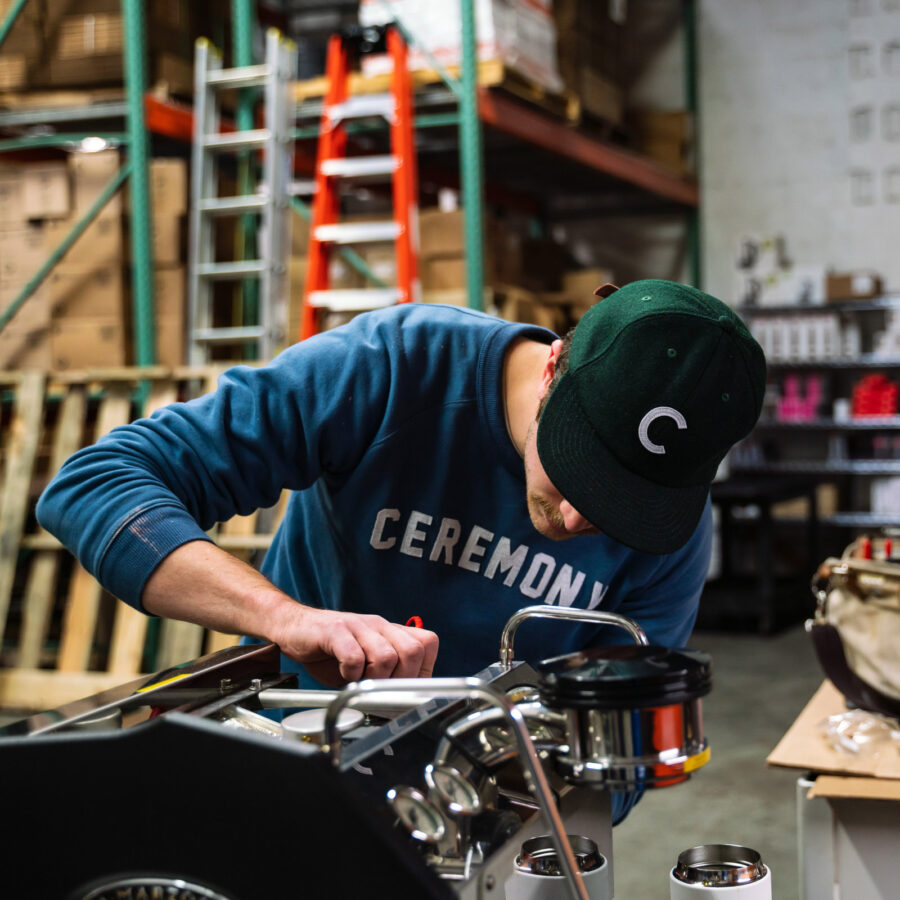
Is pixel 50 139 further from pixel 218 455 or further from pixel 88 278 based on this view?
pixel 218 455

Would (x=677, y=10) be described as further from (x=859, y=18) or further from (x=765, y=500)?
(x=765, y=500)

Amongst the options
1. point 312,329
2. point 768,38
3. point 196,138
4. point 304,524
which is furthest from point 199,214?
point 768,38

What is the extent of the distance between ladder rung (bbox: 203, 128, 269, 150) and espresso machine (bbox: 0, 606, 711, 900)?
4.03m

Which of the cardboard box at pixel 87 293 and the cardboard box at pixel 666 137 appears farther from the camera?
the cardboard box at pixel 666 137

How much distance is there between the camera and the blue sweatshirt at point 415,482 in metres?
1.34

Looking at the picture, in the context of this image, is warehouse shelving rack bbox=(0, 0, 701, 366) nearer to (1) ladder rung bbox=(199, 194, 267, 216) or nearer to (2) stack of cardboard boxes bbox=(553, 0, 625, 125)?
(1) ladder rung bbox=(199, 194, 267, 216)

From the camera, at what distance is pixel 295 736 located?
852 millimetres

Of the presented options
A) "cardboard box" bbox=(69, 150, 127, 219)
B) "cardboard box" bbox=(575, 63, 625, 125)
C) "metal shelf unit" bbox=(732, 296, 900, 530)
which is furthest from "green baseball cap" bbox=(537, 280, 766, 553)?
"metal shelf unit" bbox=(732, 296, 900, 530)

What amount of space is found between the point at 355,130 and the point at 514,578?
426cm

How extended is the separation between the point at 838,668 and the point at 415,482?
1.01 m

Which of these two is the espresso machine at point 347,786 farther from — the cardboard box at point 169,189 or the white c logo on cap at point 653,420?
the cardboard box at point 169,189

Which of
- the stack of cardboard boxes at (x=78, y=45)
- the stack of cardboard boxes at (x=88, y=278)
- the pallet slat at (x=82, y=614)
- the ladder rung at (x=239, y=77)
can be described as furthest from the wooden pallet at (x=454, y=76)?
the pallet slat at (x=82, y=614)

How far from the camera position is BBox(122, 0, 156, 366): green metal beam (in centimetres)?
442

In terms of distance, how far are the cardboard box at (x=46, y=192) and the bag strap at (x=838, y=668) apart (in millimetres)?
3808
